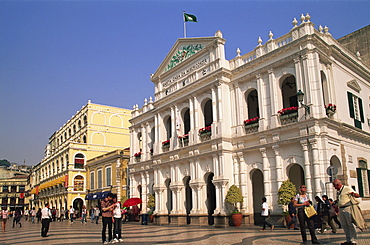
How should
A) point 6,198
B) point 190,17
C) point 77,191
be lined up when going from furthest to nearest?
point 6,198 < point 77,191 < point 190,17

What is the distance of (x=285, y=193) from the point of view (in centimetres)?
1917

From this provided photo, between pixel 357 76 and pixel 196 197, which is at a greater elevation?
pixel 357 76

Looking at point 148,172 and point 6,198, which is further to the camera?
point 6,198

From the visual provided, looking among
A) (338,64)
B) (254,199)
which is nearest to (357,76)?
(338,64)

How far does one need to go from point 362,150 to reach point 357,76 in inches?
215

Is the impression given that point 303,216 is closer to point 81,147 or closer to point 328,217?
point 328,217

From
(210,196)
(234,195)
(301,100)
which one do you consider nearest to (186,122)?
(210,196)

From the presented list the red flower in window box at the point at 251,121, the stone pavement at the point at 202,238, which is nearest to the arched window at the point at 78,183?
the stone pavement at the point at 202,238

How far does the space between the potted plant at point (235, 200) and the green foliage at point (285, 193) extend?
3243 millimetres

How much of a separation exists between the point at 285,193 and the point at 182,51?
48.5 feet

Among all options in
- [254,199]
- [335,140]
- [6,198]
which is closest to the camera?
[335,140]

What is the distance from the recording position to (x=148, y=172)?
107 feet

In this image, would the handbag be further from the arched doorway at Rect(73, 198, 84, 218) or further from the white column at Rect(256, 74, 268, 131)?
the arched doorway at Rect(73, 198, 84, 218)

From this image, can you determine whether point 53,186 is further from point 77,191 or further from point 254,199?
point 254,199
